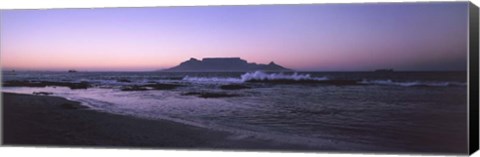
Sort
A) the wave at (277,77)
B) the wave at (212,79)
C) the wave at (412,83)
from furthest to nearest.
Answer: the wave at (212,79)
the wave at (277,77)
the wave at (412,83)

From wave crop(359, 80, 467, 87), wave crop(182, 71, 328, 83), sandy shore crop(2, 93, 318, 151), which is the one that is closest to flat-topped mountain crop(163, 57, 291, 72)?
wave crop(182, 71, 328, 83)

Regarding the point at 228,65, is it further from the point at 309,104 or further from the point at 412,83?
the point at 412,83

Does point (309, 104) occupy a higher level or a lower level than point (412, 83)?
lower

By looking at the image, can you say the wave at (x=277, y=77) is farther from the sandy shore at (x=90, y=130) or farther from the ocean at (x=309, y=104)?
the sandy shore at (x=90, y=130)

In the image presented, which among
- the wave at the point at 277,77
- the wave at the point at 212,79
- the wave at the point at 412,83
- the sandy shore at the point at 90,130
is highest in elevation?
the wave at the point at 277,77

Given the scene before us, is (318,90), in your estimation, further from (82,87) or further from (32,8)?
(32,8)

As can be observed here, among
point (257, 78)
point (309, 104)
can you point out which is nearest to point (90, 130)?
point (257, 78)

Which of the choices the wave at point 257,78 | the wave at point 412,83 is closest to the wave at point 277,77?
the wave at point 257,78
